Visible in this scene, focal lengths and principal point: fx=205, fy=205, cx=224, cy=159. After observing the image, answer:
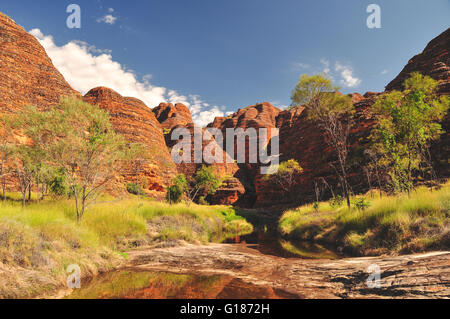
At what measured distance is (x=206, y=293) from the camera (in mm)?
3979

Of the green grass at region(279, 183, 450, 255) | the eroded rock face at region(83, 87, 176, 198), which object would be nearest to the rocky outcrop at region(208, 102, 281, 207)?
the eroded rock face at region(83, 87, 176, 198)

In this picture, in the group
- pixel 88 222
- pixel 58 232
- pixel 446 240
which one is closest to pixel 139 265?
pixel 58 232

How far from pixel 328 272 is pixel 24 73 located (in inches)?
1657

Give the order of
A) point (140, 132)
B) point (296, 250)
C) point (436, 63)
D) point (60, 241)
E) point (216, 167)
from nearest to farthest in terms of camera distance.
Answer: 1. point (60, 241)
2. point (296, 250)
3. point (436, 63)
4. point (140, 132)
5. point (216, 167)

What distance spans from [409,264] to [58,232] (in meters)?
9.36

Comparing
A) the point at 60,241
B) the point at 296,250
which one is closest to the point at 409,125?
the point at 296,250

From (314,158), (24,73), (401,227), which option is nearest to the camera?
(401,227)

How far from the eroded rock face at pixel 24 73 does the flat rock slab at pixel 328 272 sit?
29.5m

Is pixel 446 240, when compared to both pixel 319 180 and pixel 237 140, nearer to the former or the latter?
pixel 319 180

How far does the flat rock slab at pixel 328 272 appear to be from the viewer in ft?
11.3

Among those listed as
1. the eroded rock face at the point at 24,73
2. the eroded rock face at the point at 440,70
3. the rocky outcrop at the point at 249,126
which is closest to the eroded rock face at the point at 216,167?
the rocky outcrop at the point at 249,126

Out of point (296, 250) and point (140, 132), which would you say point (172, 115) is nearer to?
point (140, 132)

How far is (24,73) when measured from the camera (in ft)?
95.6
